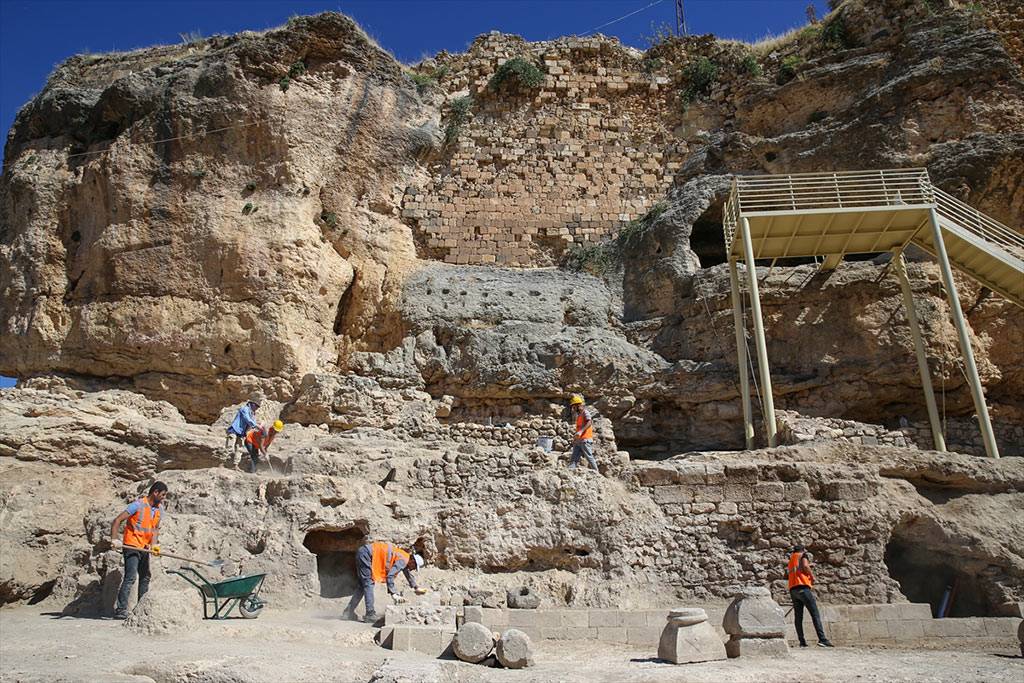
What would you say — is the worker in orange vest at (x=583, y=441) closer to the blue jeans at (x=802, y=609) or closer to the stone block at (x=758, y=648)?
→ the blue jeans at (x=802, y=609)

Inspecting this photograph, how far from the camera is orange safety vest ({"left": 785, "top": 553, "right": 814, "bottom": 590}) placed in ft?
27.8

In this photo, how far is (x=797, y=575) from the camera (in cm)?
852

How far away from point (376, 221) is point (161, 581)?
9.98 metres

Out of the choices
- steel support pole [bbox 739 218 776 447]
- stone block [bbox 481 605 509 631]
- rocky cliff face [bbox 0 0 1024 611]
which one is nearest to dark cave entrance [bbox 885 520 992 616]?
rocky cliff face [bbox 0 0 1024 611]

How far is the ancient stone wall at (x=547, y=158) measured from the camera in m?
17.7

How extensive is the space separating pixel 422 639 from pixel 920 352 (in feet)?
31.3

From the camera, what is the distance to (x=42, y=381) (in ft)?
45.7

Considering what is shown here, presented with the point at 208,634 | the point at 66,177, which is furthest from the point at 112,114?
the point at 208,634

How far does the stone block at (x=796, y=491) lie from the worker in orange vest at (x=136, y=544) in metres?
7.15

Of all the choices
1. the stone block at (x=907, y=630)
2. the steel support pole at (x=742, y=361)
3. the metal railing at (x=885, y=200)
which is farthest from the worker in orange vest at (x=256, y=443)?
the metal railing at (x=885, y=200)

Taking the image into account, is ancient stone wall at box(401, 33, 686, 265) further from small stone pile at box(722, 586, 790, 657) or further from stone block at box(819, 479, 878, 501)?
small stone pile at box(722, 586, 790, 657)

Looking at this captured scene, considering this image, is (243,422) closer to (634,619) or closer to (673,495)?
(673,495)

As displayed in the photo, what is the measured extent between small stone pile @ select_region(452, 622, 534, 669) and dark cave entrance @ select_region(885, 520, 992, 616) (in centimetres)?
544

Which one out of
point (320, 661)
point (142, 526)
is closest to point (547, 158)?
point (142, 526)
